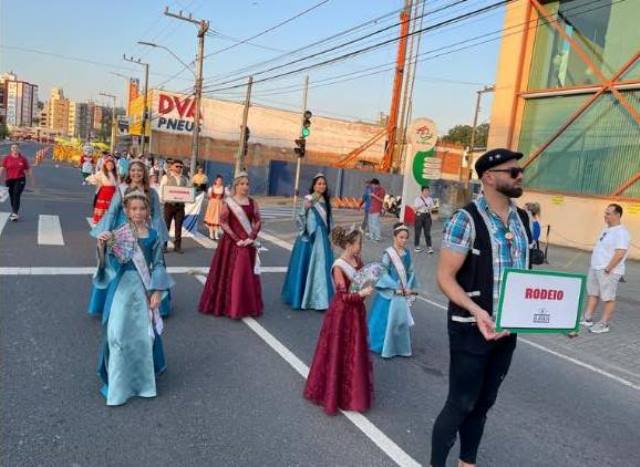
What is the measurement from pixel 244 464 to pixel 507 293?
1.88m

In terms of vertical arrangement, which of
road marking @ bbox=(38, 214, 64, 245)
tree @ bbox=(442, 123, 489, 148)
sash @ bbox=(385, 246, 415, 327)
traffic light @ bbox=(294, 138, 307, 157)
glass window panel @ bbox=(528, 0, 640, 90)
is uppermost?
tree @ bbox=(442, 123, 489, 148)

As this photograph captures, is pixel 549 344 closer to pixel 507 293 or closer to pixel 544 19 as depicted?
pixel 507 293

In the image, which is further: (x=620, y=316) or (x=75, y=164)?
(x=75, y=164)

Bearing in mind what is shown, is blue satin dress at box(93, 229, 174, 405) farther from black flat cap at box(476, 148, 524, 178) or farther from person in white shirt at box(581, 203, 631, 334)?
person in white shirt at box(581, 203, 631, 334)

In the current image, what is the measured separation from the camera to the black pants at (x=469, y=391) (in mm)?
2820

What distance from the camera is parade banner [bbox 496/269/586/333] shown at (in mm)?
2574

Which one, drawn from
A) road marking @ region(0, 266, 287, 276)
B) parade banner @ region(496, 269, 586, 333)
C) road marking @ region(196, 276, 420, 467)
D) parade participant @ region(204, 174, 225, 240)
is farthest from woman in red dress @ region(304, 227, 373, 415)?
parade participant @ region(204, 174, 225, 240)

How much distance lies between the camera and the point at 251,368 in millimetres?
4727

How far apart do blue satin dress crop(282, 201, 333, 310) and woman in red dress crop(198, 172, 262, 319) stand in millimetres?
697

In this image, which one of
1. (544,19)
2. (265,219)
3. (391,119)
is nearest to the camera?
(544,19)

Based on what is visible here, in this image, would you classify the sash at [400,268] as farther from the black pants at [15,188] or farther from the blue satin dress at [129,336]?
the black pants at [15,188]

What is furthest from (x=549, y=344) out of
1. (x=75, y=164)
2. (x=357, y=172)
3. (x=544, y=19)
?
(x=75, y=164)

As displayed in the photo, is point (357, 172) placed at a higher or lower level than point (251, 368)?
higher

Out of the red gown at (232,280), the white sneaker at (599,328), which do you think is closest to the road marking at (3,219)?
the red gown at (232,280)
